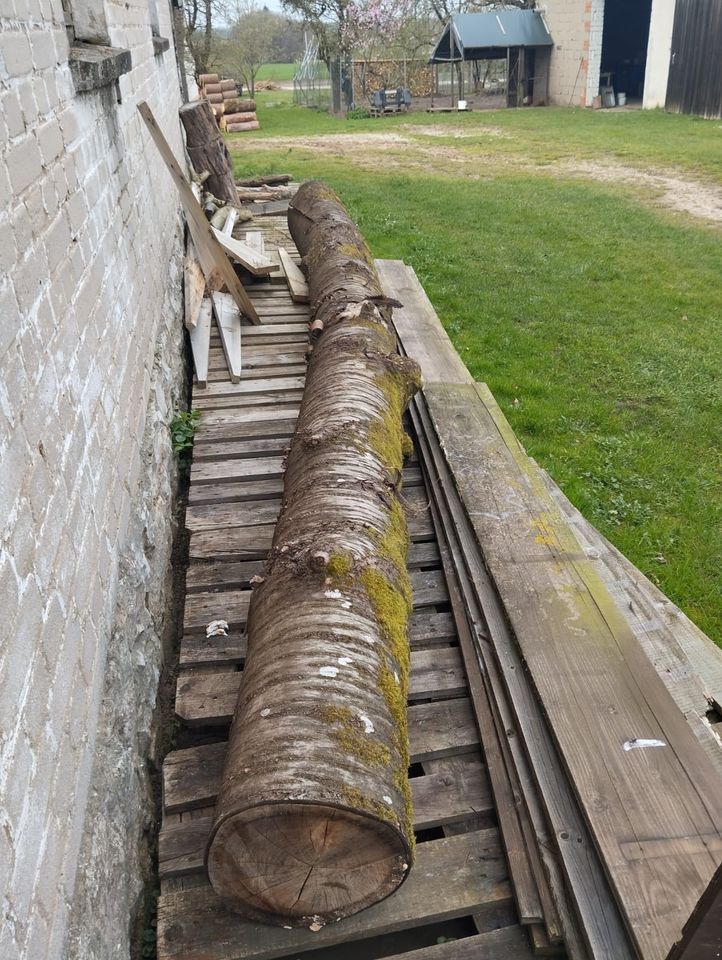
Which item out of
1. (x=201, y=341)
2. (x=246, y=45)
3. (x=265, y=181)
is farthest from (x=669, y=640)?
(x=246, y=45)

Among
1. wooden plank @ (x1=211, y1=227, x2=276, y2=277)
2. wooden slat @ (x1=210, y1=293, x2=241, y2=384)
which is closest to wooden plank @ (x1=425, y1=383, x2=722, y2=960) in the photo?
wooden slat @ (x1=210, y1=293, x2=241, y2=384)

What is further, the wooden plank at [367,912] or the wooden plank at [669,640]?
the wooden plank at [669,640]

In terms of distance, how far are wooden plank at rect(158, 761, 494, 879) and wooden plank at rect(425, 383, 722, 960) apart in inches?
12.7

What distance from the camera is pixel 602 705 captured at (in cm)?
252

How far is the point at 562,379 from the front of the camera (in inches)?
231

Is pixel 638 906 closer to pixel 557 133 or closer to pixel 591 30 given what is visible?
pixel 557 133

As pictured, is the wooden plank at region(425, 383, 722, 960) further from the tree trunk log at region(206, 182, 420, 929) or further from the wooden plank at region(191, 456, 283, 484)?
the wooden plank at region(191, 456, 283, 484)

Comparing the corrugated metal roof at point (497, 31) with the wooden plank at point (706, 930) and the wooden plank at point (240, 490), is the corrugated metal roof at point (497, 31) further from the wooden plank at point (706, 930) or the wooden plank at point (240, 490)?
the wooden plank at point (706, 930)

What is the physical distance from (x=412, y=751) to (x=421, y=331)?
12.4 feet

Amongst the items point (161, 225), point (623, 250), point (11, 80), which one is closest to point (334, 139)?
point (623, 250)

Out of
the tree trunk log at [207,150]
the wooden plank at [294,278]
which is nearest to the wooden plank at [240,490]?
the wooden plank at [294,278]

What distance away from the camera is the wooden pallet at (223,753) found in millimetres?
2041

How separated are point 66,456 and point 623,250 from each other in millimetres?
8216

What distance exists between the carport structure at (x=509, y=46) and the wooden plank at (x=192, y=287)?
21.7 metres
